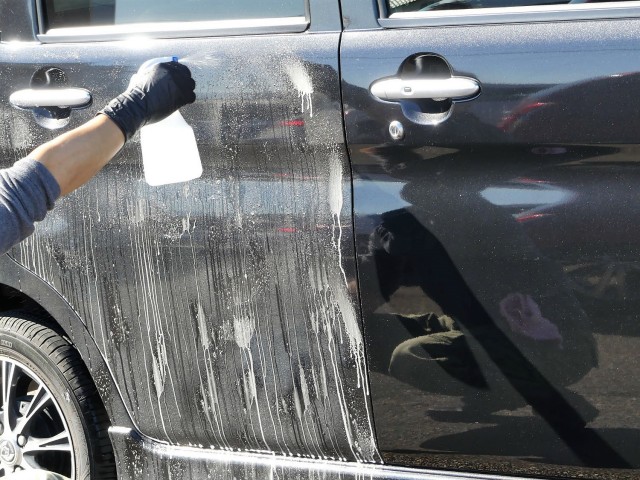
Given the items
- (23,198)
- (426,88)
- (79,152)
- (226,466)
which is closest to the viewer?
(23,198)

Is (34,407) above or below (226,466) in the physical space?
above

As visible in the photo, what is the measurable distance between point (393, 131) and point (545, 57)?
35cm

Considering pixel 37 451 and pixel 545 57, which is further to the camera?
pixel 37 451

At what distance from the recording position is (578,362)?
1963 mm

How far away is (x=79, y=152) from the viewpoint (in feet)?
6.23

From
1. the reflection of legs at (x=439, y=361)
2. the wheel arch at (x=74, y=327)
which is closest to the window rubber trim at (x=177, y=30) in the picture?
the wheel arch at (x=74, y=327)

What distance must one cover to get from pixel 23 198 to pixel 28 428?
4.02 ft

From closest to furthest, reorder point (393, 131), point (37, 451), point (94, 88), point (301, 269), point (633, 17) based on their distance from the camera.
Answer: point (633, 17), point (393, 131), point (301, 269), point (94, 88), point (37, 451)

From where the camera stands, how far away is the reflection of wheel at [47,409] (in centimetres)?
261

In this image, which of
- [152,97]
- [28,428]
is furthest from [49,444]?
[152,97]

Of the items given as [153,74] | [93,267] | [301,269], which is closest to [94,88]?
[153,74]

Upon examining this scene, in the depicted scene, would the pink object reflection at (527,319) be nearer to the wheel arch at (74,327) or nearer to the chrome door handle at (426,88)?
the chrome door handle at (426,88)

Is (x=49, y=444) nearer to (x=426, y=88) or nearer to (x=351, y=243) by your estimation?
(x=351, y=243)

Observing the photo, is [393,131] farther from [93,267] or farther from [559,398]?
[93,267]
